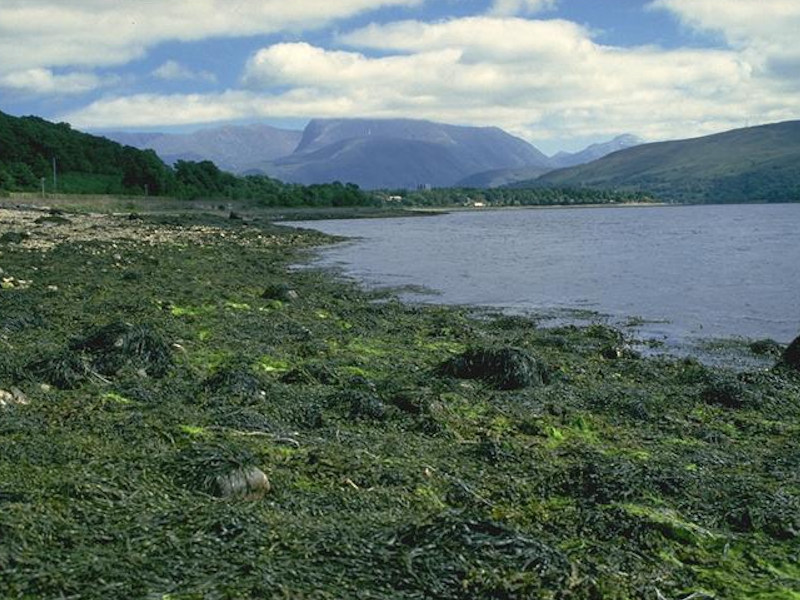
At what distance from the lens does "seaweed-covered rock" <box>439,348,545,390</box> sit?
11703mm

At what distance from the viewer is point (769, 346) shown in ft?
57.3

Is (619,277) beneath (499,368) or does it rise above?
beneath

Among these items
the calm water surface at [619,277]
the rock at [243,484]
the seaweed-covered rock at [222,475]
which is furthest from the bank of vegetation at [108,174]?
the rock at [243,484]

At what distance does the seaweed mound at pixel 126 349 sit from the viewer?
406 inches

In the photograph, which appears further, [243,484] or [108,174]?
[108,174]

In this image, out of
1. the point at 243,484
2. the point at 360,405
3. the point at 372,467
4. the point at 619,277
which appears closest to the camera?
the point at 243,484

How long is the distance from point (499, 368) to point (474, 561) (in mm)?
7152

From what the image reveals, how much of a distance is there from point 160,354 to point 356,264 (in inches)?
1112

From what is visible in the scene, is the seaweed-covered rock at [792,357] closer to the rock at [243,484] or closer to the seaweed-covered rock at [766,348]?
the seaweed-covered rock at [766,348]

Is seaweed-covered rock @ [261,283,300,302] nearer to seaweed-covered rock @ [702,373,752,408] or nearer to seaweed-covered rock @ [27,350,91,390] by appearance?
seaweed-covered rock @ [27,350,91,390]

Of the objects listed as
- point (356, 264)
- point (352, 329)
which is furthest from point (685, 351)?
point (356, 264)

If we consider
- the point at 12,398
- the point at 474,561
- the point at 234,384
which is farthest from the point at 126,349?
the point at 474,561

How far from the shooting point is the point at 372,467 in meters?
7.02

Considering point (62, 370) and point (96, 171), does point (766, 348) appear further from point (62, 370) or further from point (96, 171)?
point (96, 171)
